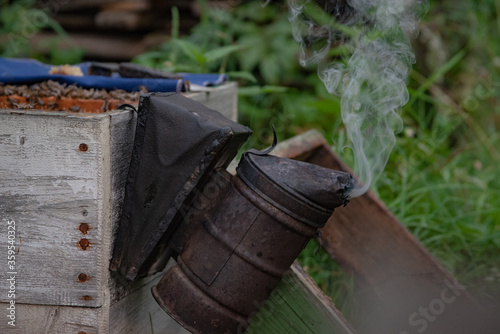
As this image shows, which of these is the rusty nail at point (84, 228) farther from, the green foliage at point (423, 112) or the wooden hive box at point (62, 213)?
the green foliage at point (423, 112)

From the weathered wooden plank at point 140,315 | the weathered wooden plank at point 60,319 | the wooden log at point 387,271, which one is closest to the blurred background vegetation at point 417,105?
the wooden log at point 387,271

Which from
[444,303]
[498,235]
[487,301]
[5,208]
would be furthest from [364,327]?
[5,208]

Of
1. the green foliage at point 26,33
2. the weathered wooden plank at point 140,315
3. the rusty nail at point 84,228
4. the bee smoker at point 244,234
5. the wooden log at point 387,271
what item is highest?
the bee smoker at point 244,234

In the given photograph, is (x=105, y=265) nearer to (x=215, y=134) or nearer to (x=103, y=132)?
(x=103, y=132)

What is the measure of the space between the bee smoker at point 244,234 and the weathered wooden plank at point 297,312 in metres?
0.09

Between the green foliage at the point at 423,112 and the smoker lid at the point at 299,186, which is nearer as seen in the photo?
the smoker lid at the point at 299,186

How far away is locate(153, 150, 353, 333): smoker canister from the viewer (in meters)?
1.33

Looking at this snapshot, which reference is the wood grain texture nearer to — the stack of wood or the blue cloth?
the blue cloth

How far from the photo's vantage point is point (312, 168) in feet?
4.52

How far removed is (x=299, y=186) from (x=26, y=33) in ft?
13.2

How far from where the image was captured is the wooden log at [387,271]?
1.91 meters

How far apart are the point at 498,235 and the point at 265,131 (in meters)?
1.96

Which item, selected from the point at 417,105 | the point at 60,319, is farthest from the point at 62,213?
the point at 417,105

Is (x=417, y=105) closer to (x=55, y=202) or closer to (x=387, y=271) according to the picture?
(x=387, y=271)
